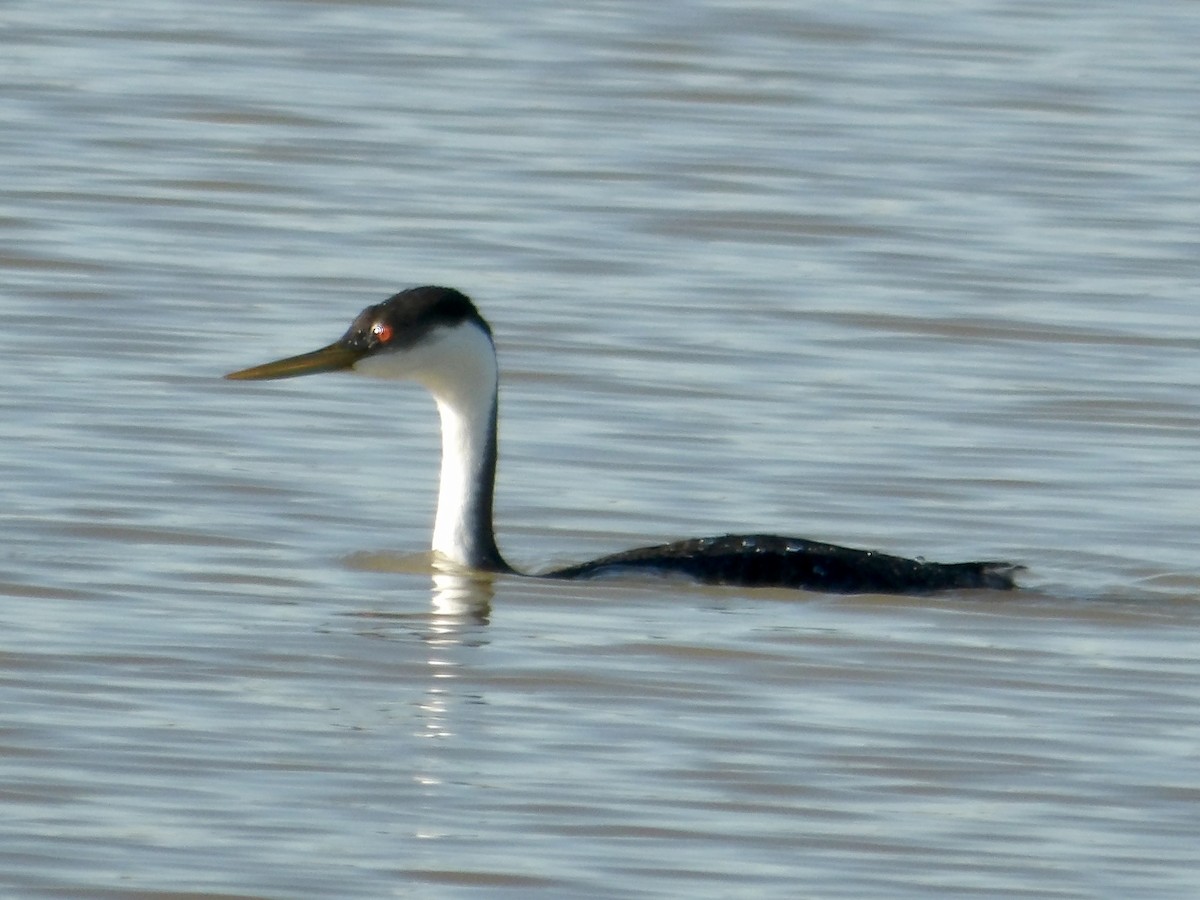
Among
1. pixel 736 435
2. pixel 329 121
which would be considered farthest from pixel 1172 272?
pixel 329 121

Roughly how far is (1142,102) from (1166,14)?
303 centimetres

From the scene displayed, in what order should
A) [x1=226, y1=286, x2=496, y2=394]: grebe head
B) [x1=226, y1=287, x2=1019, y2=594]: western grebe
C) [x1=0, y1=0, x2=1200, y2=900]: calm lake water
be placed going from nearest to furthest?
[x1=0, y1=0, x2=1200, y2=900]: calm lake water, [x1=226, y1=287, x2=1019, y2=594]: western grebe, [x1=226, y1=286, x2=496, y2=394]: grebe head

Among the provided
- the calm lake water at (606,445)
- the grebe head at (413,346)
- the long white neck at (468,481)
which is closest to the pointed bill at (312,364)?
the grebe head at (413,346)

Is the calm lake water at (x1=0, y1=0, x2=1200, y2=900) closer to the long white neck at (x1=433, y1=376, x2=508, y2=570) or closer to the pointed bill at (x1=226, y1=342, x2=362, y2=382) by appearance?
the long white neck at (x1=433, y1=376, x2=508, y2=570)

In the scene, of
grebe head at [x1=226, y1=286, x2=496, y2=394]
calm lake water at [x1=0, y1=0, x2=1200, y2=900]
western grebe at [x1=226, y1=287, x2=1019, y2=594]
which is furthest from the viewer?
grebe head at [x1=226, y1=286, x2=496, y2=394]

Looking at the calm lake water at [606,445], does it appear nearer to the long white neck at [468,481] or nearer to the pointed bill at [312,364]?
the long white neck at [468,481]

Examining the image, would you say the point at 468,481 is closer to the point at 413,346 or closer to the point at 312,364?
the point at 413,346

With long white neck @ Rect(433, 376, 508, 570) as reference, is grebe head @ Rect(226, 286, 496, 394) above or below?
above

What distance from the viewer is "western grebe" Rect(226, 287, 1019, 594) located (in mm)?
9977

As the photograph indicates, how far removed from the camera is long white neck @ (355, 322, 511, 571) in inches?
409

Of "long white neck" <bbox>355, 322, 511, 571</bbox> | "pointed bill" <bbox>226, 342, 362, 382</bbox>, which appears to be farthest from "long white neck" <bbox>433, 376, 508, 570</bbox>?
"pointed bill" <bbox>226, 342, 362, 382</bbox>

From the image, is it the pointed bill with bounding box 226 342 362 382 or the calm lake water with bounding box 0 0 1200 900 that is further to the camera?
the pointed bill with bounding box 226 342 362 382

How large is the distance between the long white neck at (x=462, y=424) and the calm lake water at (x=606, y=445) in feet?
0.71

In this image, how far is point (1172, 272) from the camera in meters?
15.4
